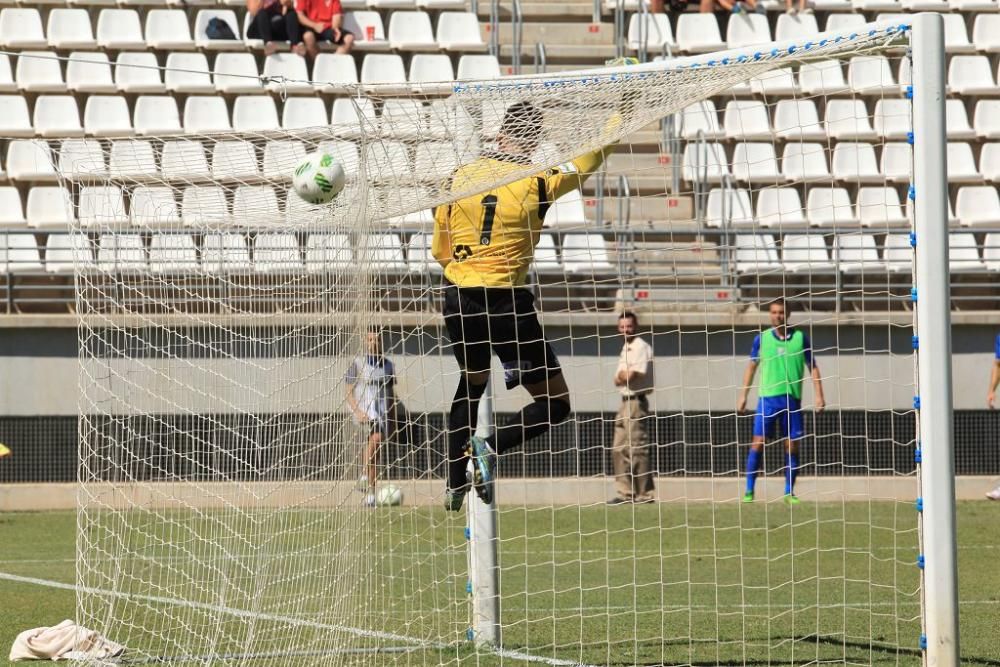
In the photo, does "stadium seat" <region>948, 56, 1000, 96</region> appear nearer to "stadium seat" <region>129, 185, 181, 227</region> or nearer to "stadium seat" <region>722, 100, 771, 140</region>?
"stadium seat" <region>722, 100, 771, 140</region>

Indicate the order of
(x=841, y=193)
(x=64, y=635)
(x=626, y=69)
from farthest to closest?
(x=841, y=193) → (x=64, y=635) → (x=626, y=69)

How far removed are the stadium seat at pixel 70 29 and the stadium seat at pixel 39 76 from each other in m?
0.29

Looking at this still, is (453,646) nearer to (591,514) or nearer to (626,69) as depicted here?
(626,69)

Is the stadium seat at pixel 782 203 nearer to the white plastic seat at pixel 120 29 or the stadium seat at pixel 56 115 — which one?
the white plastic seat at pixel 120 29

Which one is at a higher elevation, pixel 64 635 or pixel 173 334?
pixel 173 334

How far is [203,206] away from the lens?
8047 millimetres

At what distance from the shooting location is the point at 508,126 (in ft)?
20.9

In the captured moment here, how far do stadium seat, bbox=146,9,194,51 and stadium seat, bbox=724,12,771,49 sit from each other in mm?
6626

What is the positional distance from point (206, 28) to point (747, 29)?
678 cm

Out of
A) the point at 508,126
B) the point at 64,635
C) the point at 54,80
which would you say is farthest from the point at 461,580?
the point at 54,80

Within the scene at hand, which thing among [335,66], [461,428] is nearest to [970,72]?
[335,66]

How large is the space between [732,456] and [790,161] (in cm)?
404

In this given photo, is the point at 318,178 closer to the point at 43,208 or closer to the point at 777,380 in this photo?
the point at 777,380

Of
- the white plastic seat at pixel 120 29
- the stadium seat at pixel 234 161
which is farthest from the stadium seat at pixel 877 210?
the stadium seat at pixel 234 161
